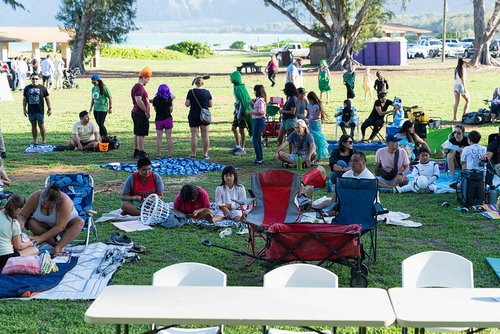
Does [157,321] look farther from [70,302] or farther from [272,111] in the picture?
[272,111]

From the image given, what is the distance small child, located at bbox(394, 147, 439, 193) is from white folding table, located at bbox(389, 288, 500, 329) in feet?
22.1

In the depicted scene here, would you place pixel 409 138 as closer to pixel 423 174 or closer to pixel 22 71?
pixel 423 174

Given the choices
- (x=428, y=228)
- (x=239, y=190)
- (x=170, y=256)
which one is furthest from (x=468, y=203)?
(x=170, y=256)

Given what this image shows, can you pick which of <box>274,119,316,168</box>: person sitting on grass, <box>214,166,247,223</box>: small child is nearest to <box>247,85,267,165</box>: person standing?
<box>274,119,316,168</box>: person sitting on grass

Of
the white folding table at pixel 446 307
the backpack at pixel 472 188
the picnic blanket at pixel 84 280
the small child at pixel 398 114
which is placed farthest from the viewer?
the small child at pixel 398 114

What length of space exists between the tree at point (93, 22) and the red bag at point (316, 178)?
1401 inches

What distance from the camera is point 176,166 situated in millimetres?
14359

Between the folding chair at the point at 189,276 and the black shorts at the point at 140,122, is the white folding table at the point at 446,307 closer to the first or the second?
the folding chair at the point at 189,276

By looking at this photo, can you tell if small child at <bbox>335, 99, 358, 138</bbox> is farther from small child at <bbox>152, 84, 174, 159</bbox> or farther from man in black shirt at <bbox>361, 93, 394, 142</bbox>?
small child at <bbox>152, 84, 174, 159</bbox>

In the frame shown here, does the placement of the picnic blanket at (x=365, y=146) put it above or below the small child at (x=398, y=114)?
below

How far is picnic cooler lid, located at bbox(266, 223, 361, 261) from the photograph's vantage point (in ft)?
24.7

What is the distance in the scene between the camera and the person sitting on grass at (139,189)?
34.9 feet

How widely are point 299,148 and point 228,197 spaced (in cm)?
391

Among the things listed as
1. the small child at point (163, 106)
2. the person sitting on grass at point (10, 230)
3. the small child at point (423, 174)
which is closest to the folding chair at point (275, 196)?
the person sitting on grass at point (10, 230)
